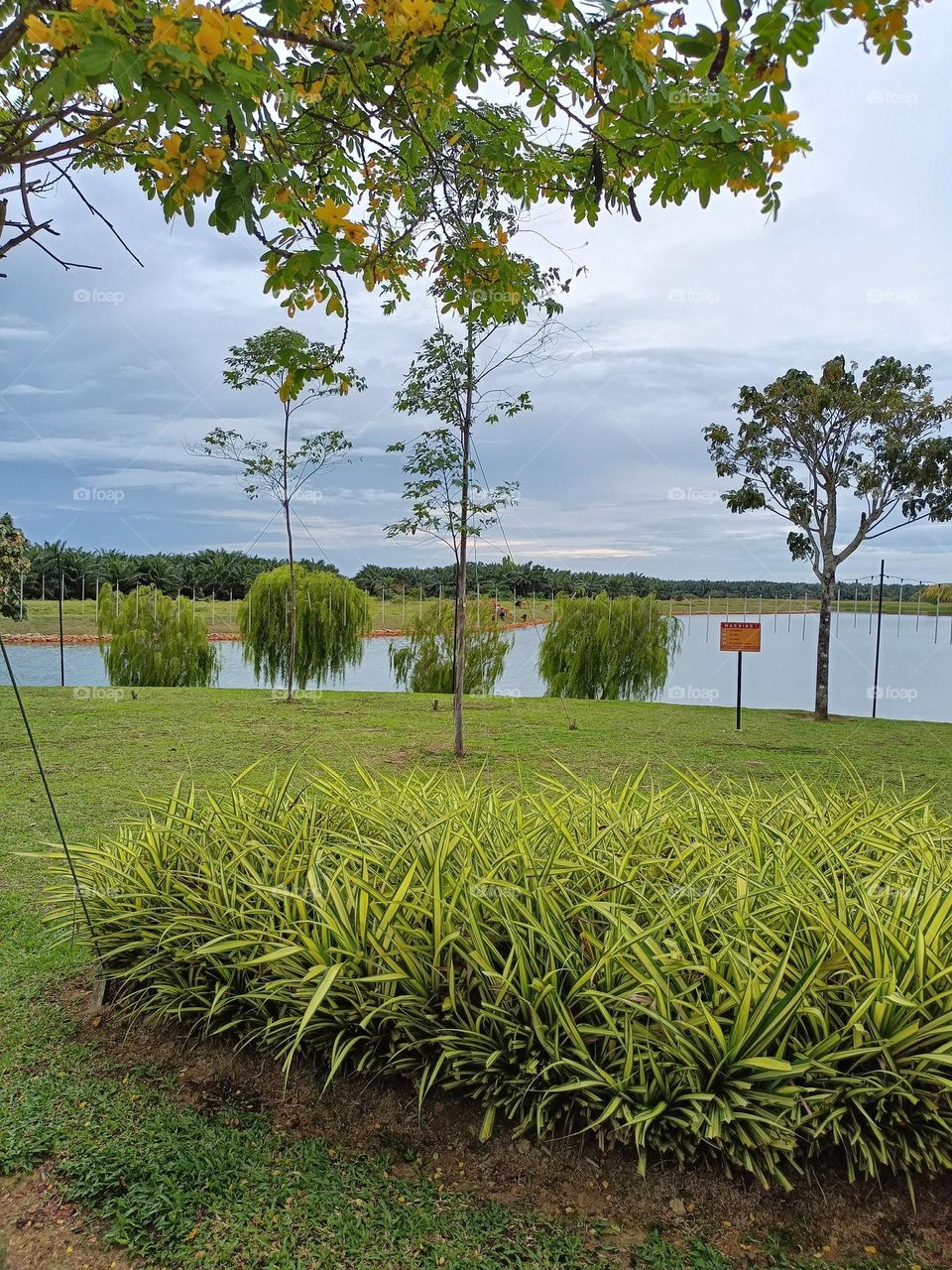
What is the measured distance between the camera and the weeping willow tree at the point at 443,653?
1348cm

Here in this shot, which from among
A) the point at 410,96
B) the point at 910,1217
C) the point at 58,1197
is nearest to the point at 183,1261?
the point at 58,1197

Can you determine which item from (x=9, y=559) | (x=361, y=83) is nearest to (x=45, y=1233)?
(x=361, y=83)

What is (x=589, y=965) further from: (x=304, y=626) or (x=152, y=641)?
(x=152, y=641)

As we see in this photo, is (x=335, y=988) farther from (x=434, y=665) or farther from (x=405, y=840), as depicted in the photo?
(x=434, y=665)

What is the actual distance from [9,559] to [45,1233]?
900 cm

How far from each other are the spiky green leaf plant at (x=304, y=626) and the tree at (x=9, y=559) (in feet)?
14.2

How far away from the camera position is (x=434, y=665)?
44.3 feet

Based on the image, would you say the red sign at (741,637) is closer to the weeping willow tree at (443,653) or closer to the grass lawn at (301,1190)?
the weeping willow tree at (443,653)

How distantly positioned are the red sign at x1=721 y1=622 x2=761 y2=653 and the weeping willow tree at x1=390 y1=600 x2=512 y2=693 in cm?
572

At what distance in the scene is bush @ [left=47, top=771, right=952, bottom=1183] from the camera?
1.71m

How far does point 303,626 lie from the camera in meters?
14.1

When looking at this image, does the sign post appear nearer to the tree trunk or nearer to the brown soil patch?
the tree trunk

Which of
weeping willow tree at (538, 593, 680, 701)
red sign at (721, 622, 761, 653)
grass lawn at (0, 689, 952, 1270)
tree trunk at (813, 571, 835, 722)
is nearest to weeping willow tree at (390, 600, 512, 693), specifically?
weeping willow tree at (538, 593, 680, 701)

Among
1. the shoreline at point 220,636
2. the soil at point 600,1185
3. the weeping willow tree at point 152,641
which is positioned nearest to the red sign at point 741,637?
the shoreline at point 220,636
